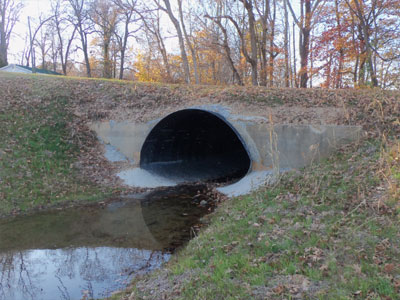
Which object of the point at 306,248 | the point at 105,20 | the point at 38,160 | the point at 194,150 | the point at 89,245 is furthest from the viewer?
the point at 105,20

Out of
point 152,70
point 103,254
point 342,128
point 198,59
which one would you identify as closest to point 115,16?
point 152,70

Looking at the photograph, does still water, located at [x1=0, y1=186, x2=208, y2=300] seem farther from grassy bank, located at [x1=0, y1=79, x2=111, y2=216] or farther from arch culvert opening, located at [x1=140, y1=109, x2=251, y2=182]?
arch culvert opening, located at [x1=140, y1=109, x2=251, y2=182]

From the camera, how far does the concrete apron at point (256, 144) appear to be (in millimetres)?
9586

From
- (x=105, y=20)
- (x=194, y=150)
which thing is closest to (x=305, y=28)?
(x=194, y=150)

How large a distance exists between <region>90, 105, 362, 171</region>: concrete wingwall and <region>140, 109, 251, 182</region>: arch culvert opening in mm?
356

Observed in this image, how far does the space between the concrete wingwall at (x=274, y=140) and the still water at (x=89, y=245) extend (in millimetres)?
2593

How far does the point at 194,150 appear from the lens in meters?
15.3

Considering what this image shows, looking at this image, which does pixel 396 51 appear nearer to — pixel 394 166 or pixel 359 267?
pixel 394 166

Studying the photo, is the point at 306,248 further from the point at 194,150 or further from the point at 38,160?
the point at 194,150

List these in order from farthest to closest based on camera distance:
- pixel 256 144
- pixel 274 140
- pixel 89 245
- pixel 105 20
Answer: pixel 105 20 < pixel 256 144 < pixel 274 140 < pixel 89 245

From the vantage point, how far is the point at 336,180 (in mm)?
7203

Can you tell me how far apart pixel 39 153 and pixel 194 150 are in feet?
22.2

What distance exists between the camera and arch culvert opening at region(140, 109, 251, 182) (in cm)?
1235

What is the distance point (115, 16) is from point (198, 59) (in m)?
10.2
